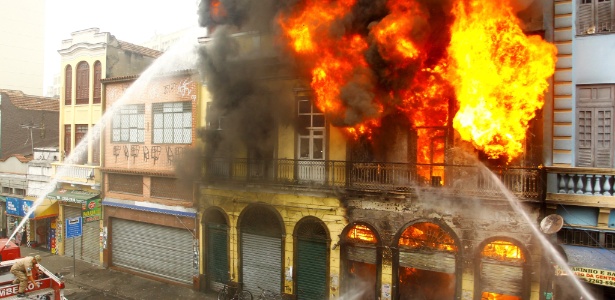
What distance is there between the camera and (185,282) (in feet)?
57.9

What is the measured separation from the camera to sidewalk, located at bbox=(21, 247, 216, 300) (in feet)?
54.3

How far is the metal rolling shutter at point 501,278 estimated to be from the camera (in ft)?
37.3

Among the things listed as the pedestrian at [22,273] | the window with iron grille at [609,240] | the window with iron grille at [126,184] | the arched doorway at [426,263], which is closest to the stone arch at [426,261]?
the arched doorway at [426,263]

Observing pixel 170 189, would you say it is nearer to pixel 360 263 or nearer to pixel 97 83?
pixel 97 83

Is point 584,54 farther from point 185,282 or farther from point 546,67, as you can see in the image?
point 185,282

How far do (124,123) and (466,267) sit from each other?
17.3 meters

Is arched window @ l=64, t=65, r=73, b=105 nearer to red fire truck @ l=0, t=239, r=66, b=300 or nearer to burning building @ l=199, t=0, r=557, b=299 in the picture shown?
burning building @ l=199, t=0, r=557, b=299

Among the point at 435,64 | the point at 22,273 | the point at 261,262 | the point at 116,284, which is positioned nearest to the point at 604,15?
the point at 435,64

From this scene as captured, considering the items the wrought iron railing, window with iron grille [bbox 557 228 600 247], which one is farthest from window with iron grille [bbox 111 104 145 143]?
window with iron grille [bbox 557 228 600 247]

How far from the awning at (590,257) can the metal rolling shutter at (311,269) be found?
758cm

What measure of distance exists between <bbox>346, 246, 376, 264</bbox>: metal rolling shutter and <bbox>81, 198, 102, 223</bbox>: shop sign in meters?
13.4

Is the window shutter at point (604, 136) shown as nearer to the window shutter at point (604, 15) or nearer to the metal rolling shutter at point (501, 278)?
the window shutter at point (604, 15)

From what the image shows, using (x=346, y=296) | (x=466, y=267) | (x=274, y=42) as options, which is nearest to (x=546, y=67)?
(x=466, y=267)

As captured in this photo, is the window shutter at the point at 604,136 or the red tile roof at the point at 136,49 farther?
the red tile roof at the point at 136,49
